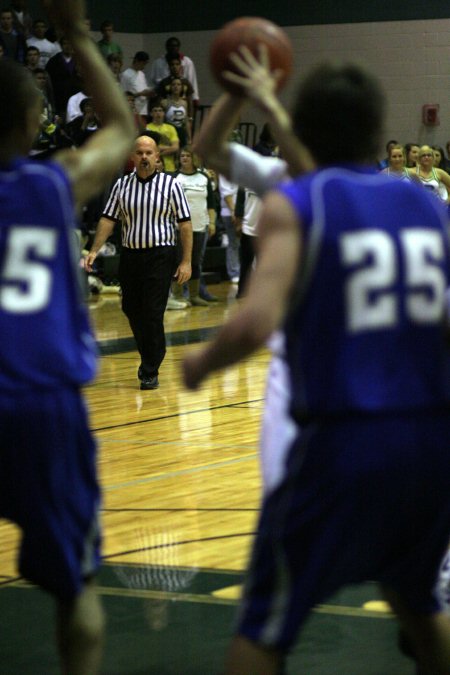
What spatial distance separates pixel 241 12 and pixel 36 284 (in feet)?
67.1

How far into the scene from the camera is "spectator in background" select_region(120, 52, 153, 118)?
1909cm

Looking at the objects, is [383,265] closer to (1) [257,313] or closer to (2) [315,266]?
(2) [315,266]

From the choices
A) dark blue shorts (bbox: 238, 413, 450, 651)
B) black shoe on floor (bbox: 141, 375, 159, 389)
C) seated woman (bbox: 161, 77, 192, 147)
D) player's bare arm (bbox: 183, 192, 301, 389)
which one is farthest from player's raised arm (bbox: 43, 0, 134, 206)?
seated woman (bbox: 161, 77, 192, 147)

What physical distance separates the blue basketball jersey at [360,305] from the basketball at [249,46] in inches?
26.4

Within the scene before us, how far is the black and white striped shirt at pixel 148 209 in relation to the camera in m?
9.44

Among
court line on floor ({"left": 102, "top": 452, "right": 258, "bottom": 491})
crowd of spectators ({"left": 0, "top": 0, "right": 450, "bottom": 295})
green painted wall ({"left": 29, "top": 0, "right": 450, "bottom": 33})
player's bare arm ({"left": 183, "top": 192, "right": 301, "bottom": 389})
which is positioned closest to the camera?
player's bare arm ({"left": 183, "top": 192, "right": 301, "bottom": 389})

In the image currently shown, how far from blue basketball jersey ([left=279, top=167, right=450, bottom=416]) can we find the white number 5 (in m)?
0.59

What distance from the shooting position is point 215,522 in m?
5.51

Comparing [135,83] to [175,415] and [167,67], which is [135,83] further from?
[175,415]

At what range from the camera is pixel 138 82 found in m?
19.4

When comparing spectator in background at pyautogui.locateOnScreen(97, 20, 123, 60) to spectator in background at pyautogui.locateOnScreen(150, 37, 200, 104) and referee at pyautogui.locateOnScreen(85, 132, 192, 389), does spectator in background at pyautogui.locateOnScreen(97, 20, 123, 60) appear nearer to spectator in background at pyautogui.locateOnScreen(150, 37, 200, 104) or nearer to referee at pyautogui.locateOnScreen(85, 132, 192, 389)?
spectator in background at pyautogui.locateOnScreen(150, 37, 200, 104)

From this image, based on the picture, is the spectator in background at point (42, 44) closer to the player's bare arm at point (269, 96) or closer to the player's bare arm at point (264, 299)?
the player's bare arm at point (269, 96)

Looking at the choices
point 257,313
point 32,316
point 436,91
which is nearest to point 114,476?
point 32,316

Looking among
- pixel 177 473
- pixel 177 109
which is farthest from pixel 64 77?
pixel 177 473
